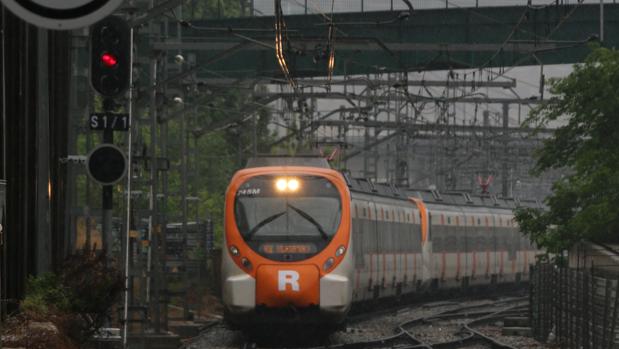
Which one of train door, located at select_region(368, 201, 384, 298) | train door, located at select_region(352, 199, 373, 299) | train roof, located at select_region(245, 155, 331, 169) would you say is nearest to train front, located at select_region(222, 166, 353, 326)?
train roof, located at select_region(245, 155, 331, 169)

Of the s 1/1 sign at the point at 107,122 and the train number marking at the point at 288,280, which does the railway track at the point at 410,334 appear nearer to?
the train number marking at the point at 288,280

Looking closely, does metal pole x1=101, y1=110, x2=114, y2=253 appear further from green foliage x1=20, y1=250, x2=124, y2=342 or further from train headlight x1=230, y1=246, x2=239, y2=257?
train headlight x1=230, y1=246, x2=239, y2=257

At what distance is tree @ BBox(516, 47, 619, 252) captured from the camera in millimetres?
27000

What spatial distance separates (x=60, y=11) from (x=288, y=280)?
19.9m

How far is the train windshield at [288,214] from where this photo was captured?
24531 mm

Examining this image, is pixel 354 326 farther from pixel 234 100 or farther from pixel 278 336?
pixel 234 100

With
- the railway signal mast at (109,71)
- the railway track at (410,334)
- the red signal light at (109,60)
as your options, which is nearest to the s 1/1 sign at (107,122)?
the railway signal mast at (109,71)

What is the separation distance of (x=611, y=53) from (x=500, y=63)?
309 inches

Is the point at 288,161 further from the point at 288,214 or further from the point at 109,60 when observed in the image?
the point at 109,60

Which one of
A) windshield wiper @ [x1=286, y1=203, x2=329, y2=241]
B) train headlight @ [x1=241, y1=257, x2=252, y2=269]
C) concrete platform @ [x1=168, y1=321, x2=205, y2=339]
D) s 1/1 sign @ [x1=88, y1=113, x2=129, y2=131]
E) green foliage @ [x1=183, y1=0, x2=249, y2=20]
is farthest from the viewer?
green foliage @ [x1=183, y1=0, x2=249, y2=20]

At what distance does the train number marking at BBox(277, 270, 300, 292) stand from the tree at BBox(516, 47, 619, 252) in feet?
19.6

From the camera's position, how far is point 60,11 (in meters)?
4.49

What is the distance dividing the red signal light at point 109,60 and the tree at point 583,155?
1397cm

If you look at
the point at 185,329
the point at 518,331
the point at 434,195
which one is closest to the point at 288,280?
the point at 185,329
